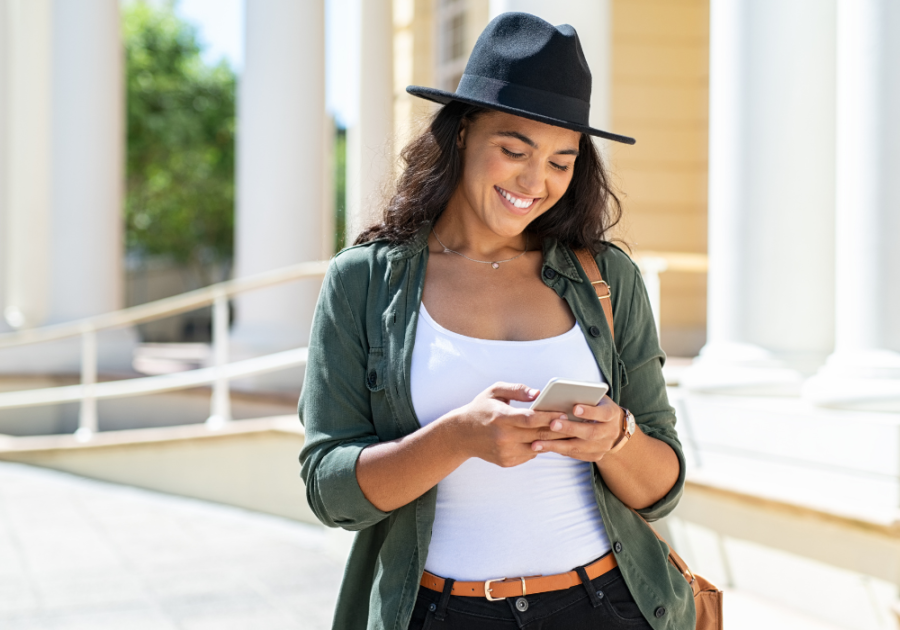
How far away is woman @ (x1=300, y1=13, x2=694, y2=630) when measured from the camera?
1.70 m

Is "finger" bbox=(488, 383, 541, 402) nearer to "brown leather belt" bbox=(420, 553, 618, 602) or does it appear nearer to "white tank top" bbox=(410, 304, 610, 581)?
"white tank top" bbox=(410, 304, 610, 581)

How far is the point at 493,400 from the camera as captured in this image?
1573mm

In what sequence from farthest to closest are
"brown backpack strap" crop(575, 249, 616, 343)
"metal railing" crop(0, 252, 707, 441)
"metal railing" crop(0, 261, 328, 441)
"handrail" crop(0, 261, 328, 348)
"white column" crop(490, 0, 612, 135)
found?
"metal railing" crop(0, 261, 328, 441), "handrail" crop(0, 261, 328, 348), "metal railing" crop(0, 252, 707, 441), "white column" crop(490, 0, 612, 135), "brown backpack strap" crop(575, 249, 616, 343)

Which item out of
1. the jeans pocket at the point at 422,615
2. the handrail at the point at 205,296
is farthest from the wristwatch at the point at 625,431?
the handrail at the point at 205,296

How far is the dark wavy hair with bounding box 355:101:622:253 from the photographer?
1981mm

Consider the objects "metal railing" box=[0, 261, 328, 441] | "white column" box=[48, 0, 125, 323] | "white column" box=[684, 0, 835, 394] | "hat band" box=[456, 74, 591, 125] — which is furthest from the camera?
"white column" box=[48, 0, 125, 323]

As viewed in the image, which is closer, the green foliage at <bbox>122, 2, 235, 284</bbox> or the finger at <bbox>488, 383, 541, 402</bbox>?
the finger at <bbox>488, 383, 541, 402</bbox>

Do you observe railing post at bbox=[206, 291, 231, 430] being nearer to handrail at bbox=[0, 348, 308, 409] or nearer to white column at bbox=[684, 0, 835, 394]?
handrail at bbox=[0, 348, 308, 409]

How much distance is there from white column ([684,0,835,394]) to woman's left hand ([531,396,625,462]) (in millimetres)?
2775

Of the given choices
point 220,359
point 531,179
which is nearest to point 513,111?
point 531,179

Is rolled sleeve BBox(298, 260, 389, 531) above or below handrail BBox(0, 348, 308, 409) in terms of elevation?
above

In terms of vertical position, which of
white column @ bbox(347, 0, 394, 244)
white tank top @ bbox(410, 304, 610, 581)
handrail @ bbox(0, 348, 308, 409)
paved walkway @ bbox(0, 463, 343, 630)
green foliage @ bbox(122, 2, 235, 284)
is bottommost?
paved walkway @ bbox(0, 463, 343, 630)

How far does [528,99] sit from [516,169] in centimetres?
14

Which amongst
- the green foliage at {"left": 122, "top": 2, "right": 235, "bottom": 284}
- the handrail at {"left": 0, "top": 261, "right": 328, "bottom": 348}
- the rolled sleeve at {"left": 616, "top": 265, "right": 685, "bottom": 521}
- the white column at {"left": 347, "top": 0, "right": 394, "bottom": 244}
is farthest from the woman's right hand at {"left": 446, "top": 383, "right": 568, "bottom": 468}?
the green foliage at {"left": 122, "top": 2, "right": 235, "bottom": 284}
